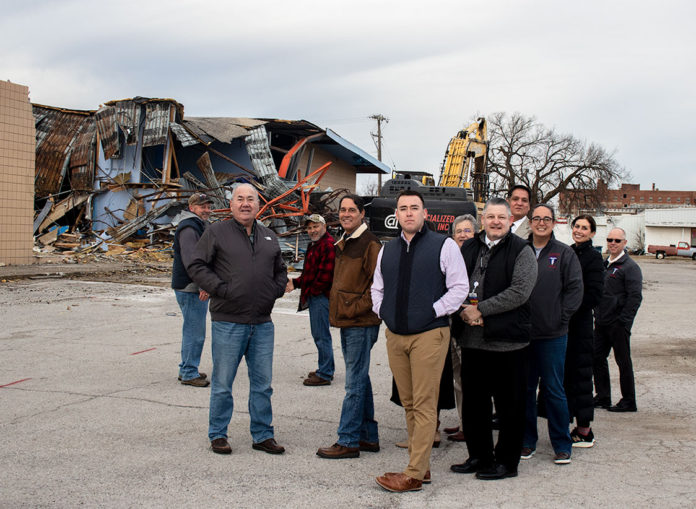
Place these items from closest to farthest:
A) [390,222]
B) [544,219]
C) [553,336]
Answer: [553,336]
[544,219]
[390,222]

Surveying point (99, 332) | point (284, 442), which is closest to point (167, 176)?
point (99, 332)

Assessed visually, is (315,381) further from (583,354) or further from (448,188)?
(448,188)

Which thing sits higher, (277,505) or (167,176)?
(167,176)

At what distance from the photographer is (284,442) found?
16.7 ft

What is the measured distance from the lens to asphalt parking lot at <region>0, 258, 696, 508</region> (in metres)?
3.98

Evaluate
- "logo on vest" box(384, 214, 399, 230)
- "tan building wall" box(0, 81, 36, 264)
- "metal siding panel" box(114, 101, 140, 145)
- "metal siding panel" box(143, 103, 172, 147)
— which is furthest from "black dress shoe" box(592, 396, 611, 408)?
"metal siding panel" box(114, 101, 140, 145)

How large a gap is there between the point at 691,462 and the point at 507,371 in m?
1.59

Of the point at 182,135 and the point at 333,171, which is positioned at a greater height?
the point at 182,135

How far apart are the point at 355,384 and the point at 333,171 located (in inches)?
1220

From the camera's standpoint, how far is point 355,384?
480cm

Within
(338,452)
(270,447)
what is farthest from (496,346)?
(270,447)

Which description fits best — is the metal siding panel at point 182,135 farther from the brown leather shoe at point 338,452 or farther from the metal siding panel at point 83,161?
the brown leather shoe at point 338,452

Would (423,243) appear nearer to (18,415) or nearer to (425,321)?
(425,321)

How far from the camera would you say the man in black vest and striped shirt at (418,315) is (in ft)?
13.7
